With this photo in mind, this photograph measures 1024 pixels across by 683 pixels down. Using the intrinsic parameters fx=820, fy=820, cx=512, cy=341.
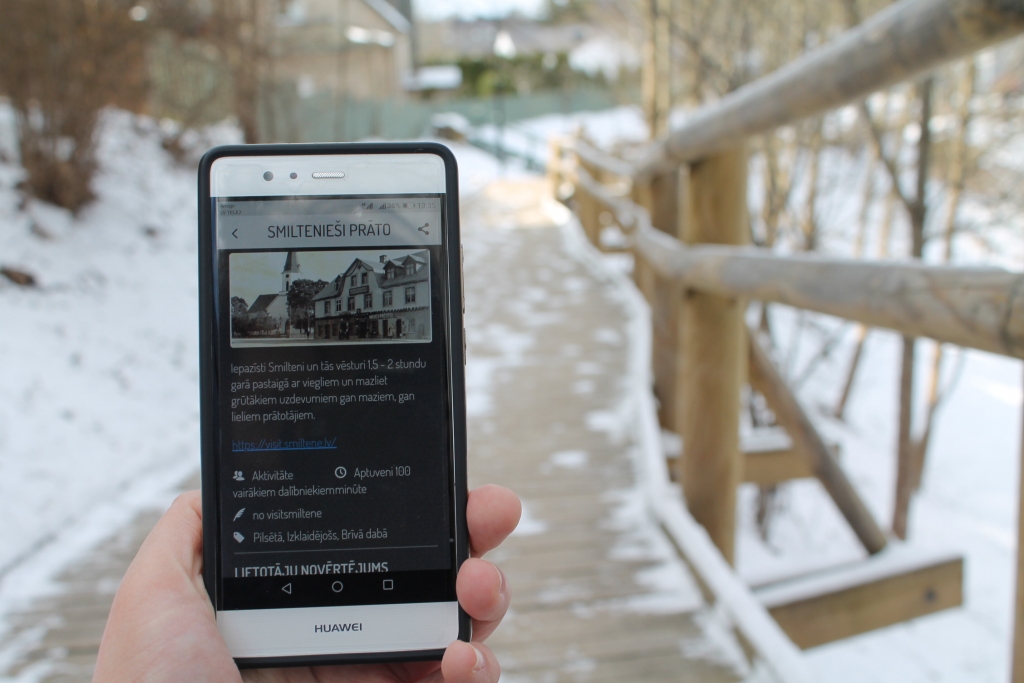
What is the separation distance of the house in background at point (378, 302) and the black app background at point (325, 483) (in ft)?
0.09

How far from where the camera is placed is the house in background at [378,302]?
1.10 m

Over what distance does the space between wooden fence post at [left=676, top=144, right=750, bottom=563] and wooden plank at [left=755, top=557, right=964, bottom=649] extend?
243 millimetres

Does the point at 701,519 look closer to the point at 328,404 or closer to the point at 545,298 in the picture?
the point at 328,404

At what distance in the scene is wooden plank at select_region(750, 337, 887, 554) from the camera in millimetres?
2805

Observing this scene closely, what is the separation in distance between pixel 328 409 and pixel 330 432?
31mm

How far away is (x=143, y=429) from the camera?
13.6ft

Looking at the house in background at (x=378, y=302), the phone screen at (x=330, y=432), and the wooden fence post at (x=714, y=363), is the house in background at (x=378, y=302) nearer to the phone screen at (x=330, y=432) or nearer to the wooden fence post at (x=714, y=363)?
the phone screen at (x=330, y=432)

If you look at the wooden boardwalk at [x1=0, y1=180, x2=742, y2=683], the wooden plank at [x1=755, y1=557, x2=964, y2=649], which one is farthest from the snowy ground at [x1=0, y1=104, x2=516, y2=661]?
the wooden plank at [x1=755, y1=557, x2=964, y2=649]

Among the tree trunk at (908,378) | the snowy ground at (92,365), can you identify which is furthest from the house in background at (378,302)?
the tree trunk at (908,378)

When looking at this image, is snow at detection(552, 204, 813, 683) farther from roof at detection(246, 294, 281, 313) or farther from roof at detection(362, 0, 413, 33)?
roof at detection(362, 0, 413, 33)

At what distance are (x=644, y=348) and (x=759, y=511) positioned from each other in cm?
316

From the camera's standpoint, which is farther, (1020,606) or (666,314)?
(666,314)

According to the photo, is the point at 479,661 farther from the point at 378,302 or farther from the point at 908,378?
the point at 908,378

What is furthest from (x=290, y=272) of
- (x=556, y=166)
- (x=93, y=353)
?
(x=556, y=166)
